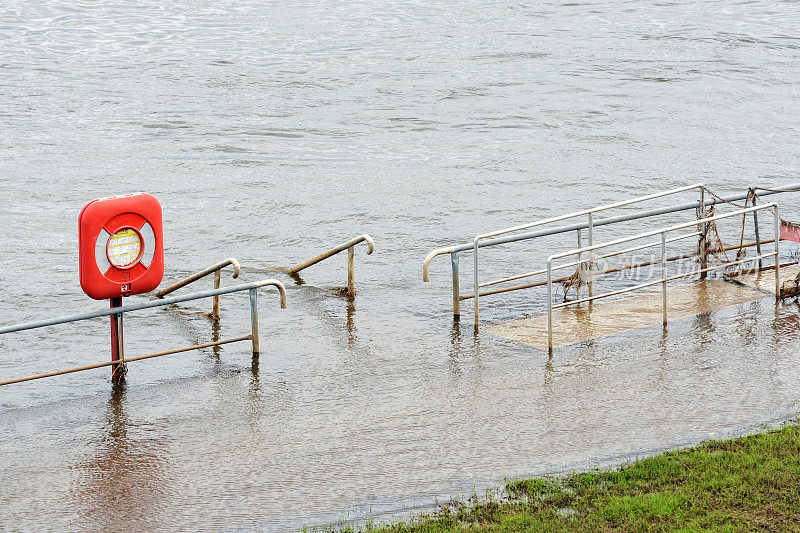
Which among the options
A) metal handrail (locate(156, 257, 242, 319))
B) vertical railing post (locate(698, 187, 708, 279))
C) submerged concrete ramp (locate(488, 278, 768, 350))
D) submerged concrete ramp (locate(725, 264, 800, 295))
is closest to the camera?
submerged concrete ramp (locate(488, 278, 768, 350))

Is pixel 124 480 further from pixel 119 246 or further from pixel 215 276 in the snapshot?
pixel 215 276

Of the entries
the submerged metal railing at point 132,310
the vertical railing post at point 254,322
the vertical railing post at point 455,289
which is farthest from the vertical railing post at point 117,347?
the vertical railing post at point 455,289

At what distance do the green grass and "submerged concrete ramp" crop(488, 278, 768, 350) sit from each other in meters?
2.88

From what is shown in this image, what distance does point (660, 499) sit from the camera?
624 centimetres

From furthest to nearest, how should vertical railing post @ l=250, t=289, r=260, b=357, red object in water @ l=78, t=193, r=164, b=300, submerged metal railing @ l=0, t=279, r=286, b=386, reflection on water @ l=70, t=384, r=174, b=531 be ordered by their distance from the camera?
vertical railing post @ l=250, t=289, r=260, b=357 → red object in water @ l=78, t=193, r=164, b=300 → submerged metal railing @ l=0, t=279, r=286, b=386 → reflection on water @ l=70, t=384, r=174, b=531

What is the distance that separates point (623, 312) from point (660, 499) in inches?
175

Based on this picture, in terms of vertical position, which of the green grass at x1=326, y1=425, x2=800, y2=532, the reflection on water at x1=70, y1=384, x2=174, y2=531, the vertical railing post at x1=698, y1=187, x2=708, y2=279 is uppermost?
the vertical railing post at x1=698, y1=187, x2=708, y2=279

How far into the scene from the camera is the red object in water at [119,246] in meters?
8.46

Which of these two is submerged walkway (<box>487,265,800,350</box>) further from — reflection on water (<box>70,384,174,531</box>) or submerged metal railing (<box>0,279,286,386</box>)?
reflection on water (<box>70,384,174,531</box>)

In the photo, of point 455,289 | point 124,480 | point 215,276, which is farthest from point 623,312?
point 124,480

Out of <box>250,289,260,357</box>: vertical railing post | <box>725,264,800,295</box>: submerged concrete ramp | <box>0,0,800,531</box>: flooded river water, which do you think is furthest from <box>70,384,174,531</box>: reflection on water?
<box>725,264,800,295</box>: submerged concrete ramp

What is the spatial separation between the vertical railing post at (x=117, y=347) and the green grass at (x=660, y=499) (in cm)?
359

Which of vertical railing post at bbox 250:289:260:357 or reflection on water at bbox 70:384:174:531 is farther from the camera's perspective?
vertical railing post at bbox 250:289:260:357

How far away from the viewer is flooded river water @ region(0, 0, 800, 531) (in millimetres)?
7250
